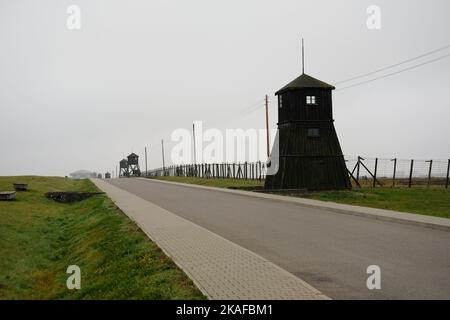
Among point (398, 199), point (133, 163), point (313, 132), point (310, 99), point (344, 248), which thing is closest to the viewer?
point (344, 248)

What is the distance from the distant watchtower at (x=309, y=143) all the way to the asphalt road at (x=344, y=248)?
12.3 m

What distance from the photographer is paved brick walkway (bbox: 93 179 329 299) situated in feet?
22.4

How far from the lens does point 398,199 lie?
81.1 feet

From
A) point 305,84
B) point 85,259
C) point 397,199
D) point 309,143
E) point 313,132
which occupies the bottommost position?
point 85,259

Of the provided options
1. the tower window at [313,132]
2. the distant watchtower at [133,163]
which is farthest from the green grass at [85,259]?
the distant watchtower at [133,163]

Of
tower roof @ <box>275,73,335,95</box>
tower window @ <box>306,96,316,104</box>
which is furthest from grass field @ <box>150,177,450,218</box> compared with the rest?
tower roof @ <box>275,73,335,95</box>

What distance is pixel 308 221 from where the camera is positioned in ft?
48.6

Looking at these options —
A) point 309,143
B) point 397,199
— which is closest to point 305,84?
point 309,143

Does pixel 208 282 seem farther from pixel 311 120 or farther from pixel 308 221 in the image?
pixel 311 120

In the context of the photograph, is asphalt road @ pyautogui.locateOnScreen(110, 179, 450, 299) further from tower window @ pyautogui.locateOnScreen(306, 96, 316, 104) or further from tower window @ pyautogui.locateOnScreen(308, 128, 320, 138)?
tower window @ pyautogui.locateOnScreen(306, 96, 316, 104)

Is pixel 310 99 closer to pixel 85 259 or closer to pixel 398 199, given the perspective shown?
pixel 398 199

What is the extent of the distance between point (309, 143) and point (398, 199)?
24.5 feet

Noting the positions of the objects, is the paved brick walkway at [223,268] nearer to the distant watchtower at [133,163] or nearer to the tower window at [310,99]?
the tower window at [310,99]
